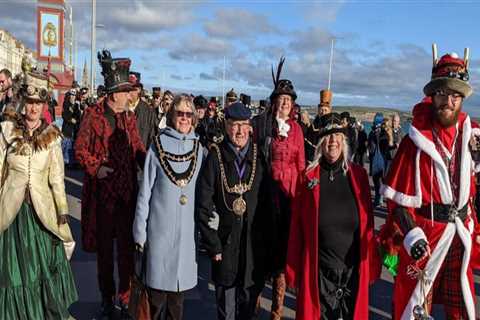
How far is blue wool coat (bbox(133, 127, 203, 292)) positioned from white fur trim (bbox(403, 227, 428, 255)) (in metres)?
1.50

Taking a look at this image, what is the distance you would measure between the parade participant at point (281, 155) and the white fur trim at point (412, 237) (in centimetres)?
98

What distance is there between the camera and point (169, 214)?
344 centimetres

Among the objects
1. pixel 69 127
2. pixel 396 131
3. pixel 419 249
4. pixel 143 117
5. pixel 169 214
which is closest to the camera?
pixel 419 249

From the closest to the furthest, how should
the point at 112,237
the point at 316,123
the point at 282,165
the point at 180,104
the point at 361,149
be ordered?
the point at 180,104 < the point at 112,237 < the point at 282,165 < the point at 316,123 < the point at 361,149

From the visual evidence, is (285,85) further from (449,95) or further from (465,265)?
(465,265)

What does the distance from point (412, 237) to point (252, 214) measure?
1.12 meters

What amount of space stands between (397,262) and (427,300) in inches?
11.7

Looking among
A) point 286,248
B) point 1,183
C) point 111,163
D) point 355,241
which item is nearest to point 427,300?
point 355,241

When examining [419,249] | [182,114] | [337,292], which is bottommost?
[337,292]

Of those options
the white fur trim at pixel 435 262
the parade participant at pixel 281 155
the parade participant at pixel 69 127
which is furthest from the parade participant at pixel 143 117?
the parade participant at pixel 69 127

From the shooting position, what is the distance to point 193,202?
352 centimetres

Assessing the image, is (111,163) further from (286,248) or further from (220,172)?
(286,248)

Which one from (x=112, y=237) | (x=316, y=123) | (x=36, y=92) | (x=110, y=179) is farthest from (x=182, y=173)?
(x=316, y=123)

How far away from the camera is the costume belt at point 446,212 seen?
3.01 meters
